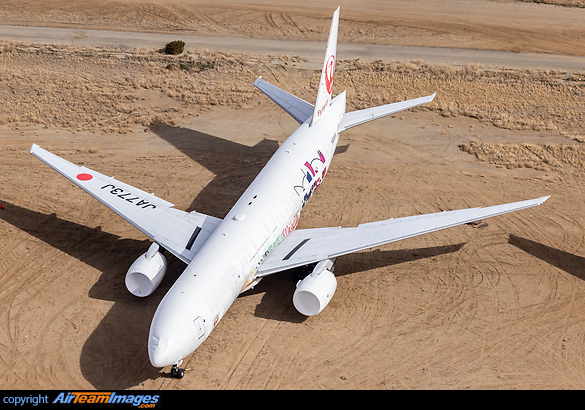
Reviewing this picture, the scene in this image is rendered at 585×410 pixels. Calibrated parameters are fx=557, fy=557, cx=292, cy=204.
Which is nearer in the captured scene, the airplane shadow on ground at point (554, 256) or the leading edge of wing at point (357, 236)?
the leading edge of wing at point (357, 236)

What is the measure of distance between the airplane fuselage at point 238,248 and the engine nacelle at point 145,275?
12.7 feet

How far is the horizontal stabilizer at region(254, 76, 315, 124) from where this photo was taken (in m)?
45.3

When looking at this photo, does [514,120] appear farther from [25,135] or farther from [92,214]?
[25,135]

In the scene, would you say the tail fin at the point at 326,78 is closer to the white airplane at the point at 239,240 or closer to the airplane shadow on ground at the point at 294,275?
the white airplane at the point at 239,240

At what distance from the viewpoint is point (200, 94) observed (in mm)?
59812

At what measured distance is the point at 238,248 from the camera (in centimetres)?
3050

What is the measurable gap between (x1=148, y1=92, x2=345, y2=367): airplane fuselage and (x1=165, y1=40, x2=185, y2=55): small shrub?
3386cm

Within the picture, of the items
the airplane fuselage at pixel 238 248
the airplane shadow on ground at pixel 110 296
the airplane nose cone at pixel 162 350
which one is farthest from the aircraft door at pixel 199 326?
the airplane shadow on ground at pixel 110 296

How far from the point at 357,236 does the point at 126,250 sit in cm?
1575

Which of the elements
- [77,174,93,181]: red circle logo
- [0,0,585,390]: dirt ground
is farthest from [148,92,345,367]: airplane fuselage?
[77,174,93,181]: red circle logo

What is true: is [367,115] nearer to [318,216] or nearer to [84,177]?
[318,216]

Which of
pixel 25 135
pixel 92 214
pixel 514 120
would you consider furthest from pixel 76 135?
pixel 514 120

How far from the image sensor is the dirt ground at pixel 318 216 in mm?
29984

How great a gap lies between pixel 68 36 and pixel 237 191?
45.2m
